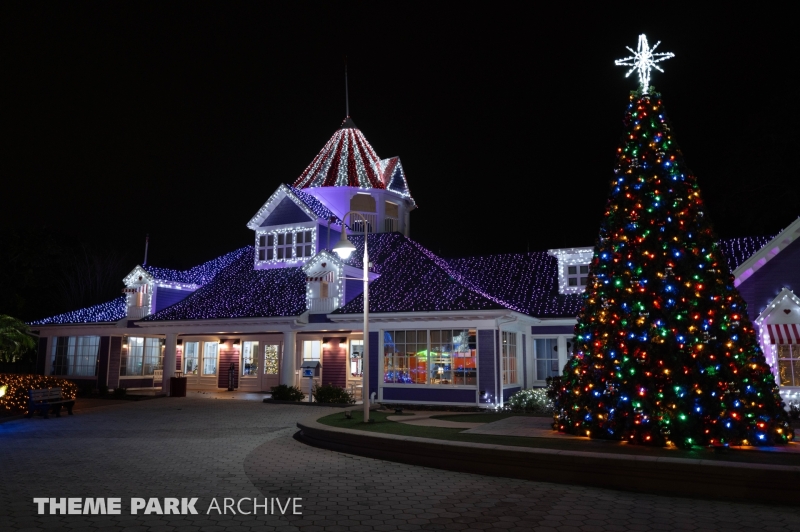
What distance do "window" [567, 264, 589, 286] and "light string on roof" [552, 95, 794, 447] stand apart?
12.4 m

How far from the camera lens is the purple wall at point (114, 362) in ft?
89.7

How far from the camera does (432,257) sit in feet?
82.3

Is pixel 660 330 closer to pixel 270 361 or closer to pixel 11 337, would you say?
pixel 11 337

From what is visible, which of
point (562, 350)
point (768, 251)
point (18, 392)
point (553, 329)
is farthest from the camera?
point (553, 329)

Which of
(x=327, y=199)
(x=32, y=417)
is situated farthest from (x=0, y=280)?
(x=32, y=417)

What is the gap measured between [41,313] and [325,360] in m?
30.0

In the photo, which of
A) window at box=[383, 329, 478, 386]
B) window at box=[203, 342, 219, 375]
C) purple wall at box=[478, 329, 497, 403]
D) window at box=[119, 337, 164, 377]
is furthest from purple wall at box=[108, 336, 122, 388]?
purple wall at box=[478, 329, 497, 403]

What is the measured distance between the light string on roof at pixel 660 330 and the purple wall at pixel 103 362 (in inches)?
911

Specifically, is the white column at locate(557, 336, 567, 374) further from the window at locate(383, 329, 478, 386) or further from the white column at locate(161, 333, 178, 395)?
the white column at locate(161, 333, 178, 395)

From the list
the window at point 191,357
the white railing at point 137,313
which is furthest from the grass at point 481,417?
the window at point 191,357

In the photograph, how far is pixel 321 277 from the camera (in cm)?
2270

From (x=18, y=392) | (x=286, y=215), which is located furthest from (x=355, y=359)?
(x=18, y=392)

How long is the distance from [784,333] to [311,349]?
17160mm

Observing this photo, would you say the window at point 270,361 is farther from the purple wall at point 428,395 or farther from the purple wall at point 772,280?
the purple wall at point 772,280
